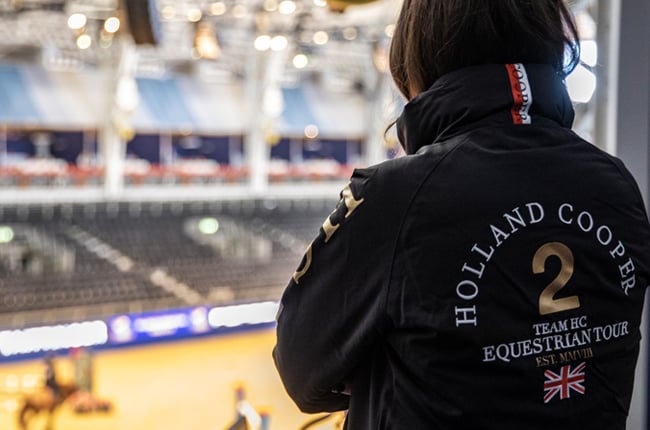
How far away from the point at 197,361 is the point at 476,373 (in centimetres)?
1008

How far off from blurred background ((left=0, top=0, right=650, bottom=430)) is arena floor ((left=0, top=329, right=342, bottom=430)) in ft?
0.11

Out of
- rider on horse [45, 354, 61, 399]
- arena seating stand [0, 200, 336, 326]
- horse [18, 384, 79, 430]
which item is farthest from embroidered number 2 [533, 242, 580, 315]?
arena seating stand [0, 200, 336, 326]

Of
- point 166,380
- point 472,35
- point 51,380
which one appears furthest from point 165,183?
point 472,35

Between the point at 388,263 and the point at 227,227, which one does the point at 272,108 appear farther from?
the point at 388,263

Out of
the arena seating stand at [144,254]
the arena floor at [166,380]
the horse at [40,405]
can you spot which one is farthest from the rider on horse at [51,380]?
the arena seating stand at [144,254]

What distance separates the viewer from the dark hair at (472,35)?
88 centimetres

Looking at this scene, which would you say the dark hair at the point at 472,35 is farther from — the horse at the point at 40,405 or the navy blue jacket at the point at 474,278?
the horse at the point at 40,405

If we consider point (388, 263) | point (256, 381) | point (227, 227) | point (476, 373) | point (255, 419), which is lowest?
point (227, 227)

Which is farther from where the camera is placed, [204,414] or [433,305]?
[204,414]

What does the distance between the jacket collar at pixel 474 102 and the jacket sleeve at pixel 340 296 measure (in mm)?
99

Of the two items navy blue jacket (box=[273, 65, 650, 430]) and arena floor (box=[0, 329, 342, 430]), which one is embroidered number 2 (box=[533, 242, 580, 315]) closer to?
navy blue jacket (box=[273, 65, 650, 430])

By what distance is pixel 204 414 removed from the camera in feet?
26.1

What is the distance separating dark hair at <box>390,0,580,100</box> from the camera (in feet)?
2.88

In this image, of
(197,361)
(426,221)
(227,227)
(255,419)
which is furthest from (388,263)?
(227,227)
